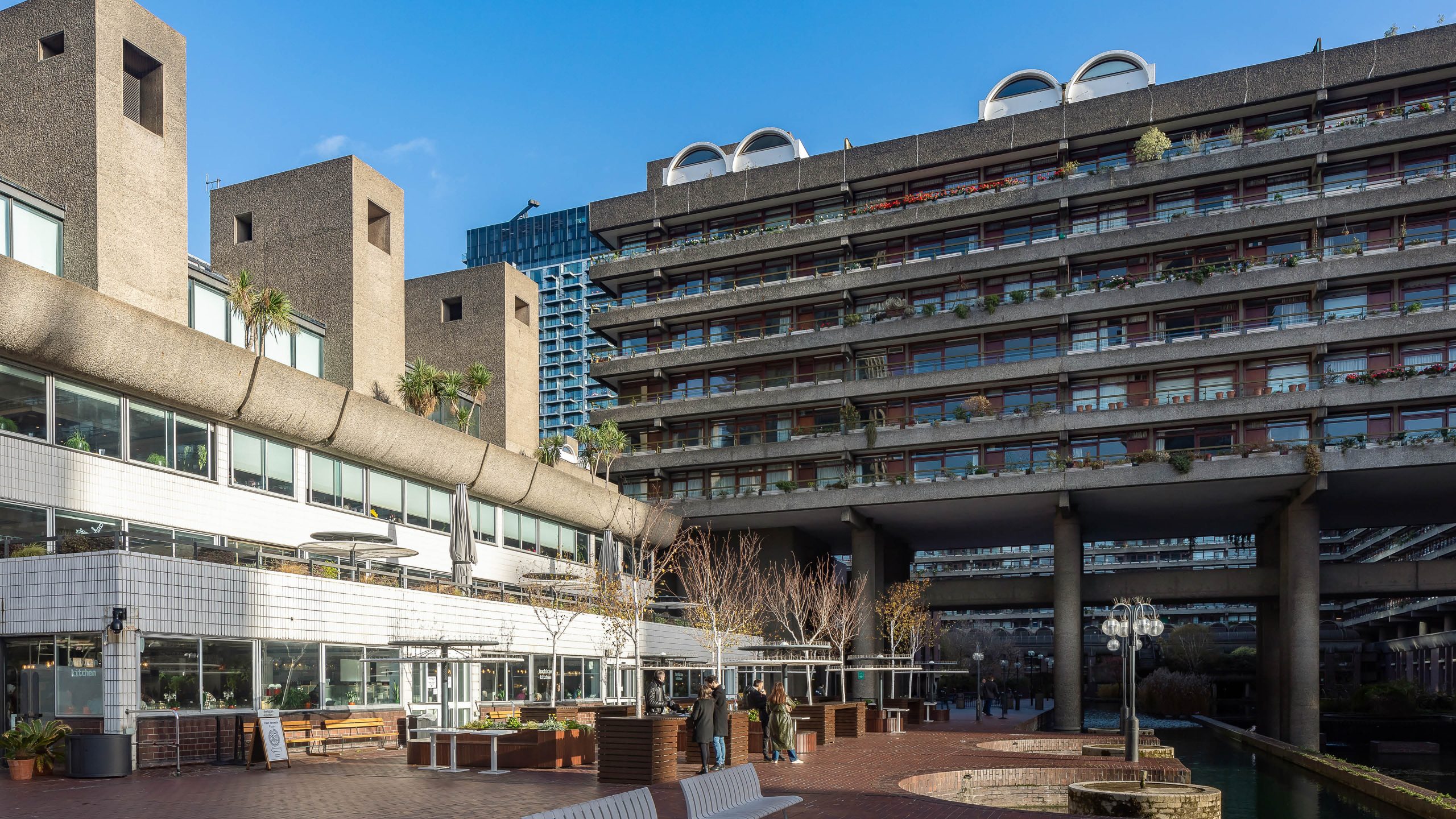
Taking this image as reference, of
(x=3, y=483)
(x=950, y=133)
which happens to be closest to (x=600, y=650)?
(x=3, y=483)

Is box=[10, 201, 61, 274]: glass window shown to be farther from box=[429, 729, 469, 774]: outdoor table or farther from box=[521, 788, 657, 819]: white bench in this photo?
box=[521, 788, 657, 819]: white bench

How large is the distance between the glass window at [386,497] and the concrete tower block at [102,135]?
26.0 feet

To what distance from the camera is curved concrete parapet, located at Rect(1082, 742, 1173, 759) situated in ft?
92.0

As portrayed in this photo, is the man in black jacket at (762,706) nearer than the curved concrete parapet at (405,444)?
Yes

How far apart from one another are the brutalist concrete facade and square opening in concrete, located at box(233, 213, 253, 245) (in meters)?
20.8

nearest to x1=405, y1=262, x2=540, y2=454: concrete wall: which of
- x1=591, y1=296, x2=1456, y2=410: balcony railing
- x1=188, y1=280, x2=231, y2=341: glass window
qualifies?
x1=591, y1=296, x2=1456, y2=410: balcony railing

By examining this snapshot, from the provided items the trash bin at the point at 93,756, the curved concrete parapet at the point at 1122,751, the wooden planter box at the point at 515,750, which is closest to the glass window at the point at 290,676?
the trash bin at the point at 93,756

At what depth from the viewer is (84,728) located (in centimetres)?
2219

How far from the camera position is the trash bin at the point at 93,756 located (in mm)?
20250

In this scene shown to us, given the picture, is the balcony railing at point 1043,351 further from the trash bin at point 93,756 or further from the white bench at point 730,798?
the white bench at point 730,798

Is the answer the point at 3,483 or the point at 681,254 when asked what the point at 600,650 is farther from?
the point at 681,254

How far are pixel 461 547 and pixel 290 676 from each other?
7979mm

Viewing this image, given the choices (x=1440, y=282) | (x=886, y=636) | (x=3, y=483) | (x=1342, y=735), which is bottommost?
(x=1342, y=735)

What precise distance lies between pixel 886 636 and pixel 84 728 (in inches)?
1644
